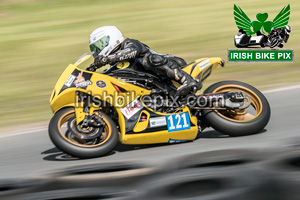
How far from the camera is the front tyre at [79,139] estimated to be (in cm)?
554

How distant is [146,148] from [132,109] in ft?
1.75

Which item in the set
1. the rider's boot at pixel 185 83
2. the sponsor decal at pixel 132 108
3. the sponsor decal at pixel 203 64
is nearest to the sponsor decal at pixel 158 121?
the sponsor decal at pixel 132 108

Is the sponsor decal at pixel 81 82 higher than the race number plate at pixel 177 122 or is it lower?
higher

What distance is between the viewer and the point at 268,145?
215 inches

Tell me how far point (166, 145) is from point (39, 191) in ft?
6.51

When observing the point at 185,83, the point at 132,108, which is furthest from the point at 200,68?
the point at 132,108

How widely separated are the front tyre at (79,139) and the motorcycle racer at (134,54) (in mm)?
697

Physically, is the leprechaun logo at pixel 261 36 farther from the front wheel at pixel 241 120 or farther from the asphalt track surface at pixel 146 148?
the front wheel at pixel 241 120

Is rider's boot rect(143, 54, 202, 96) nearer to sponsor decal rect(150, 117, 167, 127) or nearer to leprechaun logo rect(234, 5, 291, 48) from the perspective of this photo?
sponsor decal rect(150, 117, 167, 127)

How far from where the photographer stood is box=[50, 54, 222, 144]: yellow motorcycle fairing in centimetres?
571

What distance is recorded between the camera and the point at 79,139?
575 cm

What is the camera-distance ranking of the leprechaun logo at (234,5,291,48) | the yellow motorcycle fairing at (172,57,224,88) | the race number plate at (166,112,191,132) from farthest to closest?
the leprechaun logo at (234,5,291,48) → the yellow motorcycle fairing at (172,57,224,88) → the race number plate at (166,112,191,132)

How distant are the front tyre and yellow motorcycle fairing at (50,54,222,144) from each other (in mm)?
108

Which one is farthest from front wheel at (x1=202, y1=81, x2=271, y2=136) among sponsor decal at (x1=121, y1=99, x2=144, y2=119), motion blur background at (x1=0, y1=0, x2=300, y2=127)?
motion blur background at (x1=0, y1=0, x2=300, y2=127)
